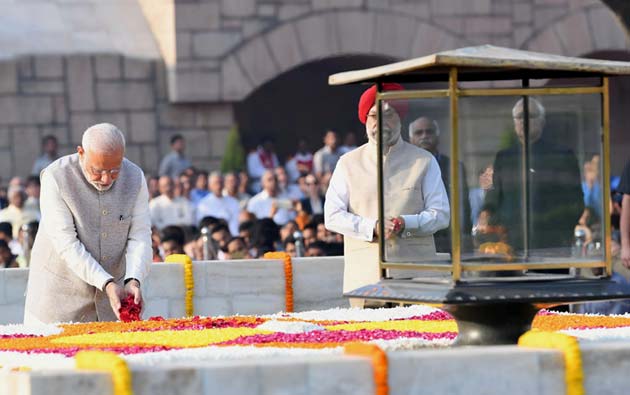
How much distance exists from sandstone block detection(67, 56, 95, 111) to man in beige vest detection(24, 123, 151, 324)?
509 inches

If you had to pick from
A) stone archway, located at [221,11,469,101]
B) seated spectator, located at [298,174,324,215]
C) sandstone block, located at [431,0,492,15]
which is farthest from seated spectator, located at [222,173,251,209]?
sandstone block, located at [431,0,492,15]

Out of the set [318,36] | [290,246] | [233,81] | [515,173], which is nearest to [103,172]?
[515,173]

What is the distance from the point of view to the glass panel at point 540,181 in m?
6.69

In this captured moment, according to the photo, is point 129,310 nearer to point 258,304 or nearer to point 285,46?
point 258,304

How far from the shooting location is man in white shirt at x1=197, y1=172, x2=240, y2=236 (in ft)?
56.7

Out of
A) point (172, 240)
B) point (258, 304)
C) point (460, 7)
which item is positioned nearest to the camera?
point (258, 304)

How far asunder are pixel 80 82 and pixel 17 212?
5.34m

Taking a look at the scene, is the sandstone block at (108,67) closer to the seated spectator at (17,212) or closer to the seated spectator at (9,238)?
the seated spectator at (17,212)

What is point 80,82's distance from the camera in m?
21.7

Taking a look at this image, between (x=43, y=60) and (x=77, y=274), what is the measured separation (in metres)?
13.5

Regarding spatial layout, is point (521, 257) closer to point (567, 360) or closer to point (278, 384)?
point (567, 360)

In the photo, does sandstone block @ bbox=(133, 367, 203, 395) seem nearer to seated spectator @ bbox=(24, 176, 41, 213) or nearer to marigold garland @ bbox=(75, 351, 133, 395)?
marigold garland @ bbox=(75, 351, 133, 395)

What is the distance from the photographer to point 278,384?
5.52 metres

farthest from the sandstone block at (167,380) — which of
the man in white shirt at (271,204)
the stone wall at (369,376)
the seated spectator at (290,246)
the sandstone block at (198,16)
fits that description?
the sandstone block at (198,16)
